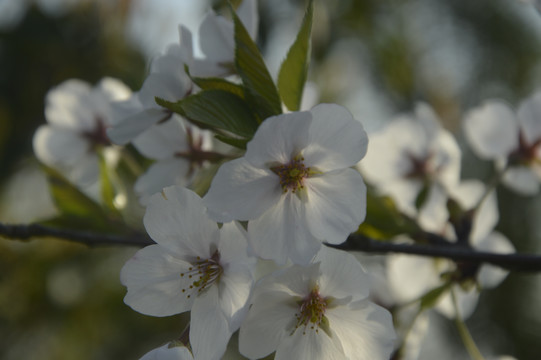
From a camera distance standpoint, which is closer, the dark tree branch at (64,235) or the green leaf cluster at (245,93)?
the green leaf cluster at (245,93)

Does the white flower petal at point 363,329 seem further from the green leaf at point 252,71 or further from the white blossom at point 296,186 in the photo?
the green leaf at point 252,71

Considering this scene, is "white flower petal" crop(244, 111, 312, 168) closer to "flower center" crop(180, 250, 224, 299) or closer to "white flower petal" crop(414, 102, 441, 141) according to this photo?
"flower center" crop(180, 250, 224, 299)

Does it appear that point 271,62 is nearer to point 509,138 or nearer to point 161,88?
point 509,138

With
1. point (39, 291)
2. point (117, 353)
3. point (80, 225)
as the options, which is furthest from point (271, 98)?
point (117, 353)

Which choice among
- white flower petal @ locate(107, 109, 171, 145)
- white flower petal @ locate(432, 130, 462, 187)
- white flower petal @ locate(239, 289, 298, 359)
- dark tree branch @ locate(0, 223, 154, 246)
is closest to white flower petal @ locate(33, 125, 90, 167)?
dark tree branch @ locate(0, 223, 154, 246)

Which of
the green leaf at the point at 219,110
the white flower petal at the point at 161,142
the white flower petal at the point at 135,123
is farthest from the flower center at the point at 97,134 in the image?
the green leaf at the point at 219,110

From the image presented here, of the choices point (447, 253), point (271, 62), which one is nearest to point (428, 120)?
point (447, 253)
